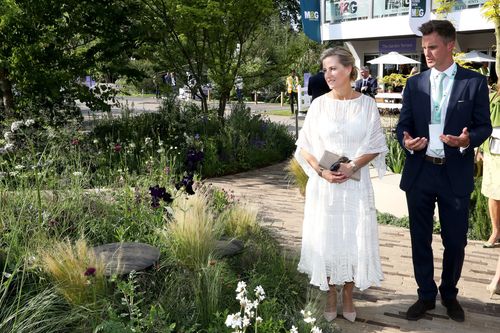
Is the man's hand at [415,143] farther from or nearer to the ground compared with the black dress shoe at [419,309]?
farther from the ground

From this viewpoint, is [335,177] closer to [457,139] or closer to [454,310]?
[457,139]

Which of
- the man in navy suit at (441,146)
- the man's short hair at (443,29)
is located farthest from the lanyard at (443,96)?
the man's short hair at (443,29)

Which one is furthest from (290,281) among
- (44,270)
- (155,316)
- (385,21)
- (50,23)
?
(385,21)

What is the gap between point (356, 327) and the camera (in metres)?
3.34

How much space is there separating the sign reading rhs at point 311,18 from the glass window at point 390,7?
273 cm

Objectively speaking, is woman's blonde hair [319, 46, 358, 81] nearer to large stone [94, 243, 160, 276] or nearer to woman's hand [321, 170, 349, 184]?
woman's hand [321, 170, 349, 184]

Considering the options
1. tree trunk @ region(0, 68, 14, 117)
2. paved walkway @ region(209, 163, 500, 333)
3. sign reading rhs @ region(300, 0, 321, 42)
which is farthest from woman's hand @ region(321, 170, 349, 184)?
sign reading rhs @ region(300, 0, 321, 42)

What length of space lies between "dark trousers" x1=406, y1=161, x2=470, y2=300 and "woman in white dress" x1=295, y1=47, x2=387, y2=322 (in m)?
0.34

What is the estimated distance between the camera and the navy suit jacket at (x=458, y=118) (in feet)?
10.5

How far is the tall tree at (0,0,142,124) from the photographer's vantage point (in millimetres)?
7977

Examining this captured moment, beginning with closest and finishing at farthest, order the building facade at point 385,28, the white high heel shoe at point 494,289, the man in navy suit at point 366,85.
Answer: the white high heel shoe at point 494,289 → the man in navy suit at point 366,85 → the building facade at point 385,28

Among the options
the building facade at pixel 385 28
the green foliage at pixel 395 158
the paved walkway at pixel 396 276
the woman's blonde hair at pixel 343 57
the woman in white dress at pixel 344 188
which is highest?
the building facade at pixel 385 28

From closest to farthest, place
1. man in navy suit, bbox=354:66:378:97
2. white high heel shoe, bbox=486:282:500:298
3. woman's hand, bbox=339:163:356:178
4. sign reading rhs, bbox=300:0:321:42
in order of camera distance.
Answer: woman's hand, bbox=339:163:356:178 < white high heel shoe, bbox=486:282:500:298 < man in navy suit, bbox=354:66:378:97 < sign reading rhs, bbox=300:0:321:42

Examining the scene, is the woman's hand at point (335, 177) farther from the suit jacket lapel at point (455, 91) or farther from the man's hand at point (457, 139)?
the suit jacket lapel at point (455, 91)
